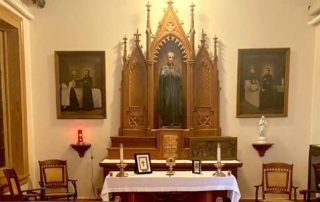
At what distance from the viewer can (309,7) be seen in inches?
195

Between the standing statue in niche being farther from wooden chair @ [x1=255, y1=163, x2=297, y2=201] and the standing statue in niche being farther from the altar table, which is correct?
wooden chair @ [x1=255, y1=163, x2=297, y2=201]

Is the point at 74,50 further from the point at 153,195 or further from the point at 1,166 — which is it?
the point at 153,195

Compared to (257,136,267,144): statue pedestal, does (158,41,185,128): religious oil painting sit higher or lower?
higher

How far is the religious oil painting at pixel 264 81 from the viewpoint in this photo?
16.5 feet

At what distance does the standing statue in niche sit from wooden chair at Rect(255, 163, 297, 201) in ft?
5.34

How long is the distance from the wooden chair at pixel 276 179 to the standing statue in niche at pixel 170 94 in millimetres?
1626

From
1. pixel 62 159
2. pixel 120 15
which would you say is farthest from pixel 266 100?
pixel 62 159

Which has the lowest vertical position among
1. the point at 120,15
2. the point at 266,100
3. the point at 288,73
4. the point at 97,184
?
the point at 97,184

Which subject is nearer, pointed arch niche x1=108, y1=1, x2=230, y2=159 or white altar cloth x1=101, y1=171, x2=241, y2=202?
white altar cloth x1=101, y1=171, x2=241, y2=202

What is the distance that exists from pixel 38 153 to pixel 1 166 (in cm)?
68

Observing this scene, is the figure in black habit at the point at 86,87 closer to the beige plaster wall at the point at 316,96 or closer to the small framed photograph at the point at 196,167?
the small framed photograph at the point at 196,167

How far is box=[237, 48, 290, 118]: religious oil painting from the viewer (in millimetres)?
5027

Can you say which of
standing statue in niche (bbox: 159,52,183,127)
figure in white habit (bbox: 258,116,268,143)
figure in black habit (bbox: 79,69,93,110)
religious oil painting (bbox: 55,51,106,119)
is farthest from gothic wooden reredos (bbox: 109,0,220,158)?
figure in white habit (bbox: 258,116,268,143)

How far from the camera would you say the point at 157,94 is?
4996 millimetres
